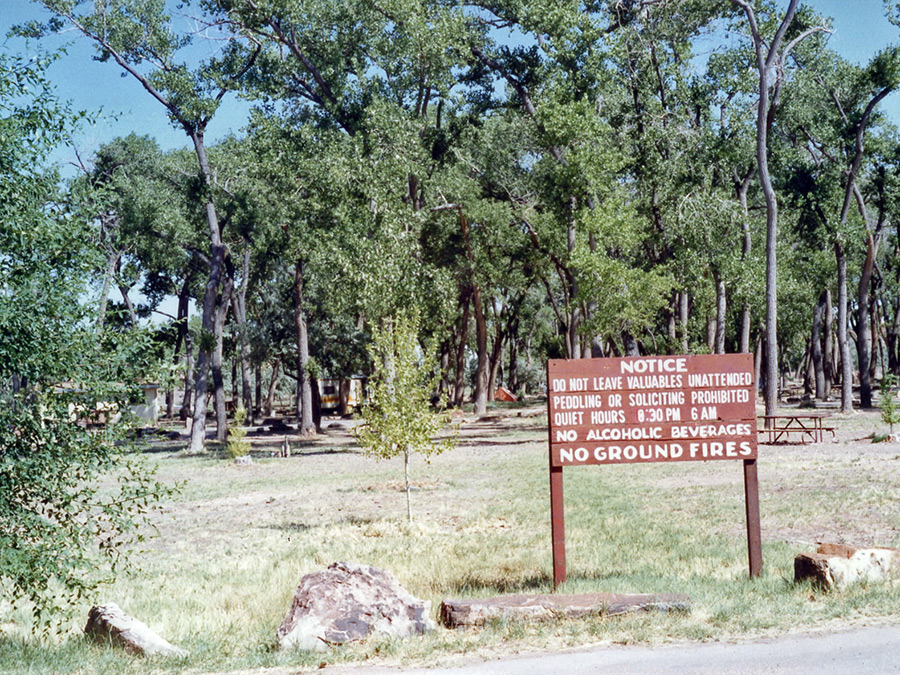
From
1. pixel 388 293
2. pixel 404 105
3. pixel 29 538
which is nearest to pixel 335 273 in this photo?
pixel 388 293

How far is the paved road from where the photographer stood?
22.5 feet

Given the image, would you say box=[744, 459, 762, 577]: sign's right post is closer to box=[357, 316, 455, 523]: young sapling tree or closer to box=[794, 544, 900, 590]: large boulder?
box=[794, 544, 900, 590]: large boulder

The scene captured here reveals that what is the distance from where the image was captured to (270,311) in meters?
47.0

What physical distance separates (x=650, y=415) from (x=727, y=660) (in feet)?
11.7

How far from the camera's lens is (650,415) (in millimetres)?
10258

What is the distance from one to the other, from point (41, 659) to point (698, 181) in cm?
2787

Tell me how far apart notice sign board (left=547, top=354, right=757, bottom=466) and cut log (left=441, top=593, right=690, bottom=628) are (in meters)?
1.89

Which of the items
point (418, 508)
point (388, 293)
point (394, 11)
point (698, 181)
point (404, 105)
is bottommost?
point (418, 508)

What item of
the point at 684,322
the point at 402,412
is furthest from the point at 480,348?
the point at 402,412

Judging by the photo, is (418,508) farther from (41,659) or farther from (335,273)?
(335,273)

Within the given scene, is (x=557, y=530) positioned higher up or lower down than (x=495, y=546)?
higher up

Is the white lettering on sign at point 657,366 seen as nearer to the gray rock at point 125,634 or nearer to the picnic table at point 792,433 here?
the gray rock at point 125,634

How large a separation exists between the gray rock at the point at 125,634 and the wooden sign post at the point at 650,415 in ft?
13.7

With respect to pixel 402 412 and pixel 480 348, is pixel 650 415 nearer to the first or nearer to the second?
pixel 402 412
